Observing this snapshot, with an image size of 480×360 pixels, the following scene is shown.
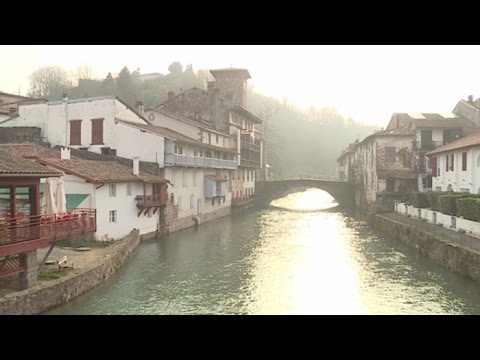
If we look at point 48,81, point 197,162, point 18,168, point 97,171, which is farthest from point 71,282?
point 48,81

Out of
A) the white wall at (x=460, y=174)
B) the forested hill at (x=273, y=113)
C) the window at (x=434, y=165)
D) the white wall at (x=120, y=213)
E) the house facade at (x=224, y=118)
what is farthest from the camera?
the forested hill at (x=273, y=113)

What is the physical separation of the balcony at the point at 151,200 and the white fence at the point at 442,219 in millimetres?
19714

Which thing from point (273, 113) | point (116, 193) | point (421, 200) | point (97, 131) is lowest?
point (421, 200)

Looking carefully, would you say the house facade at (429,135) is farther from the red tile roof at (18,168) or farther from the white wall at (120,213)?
the red tile roof at (18,168)

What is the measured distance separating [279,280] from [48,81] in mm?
101941

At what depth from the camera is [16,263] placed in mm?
15680

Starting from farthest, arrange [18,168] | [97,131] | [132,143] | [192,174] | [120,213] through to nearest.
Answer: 1. [192,174]
2. [97,131]
3. [132,143]
4. [120,213]
5. [18,168]

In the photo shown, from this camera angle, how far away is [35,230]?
15797 mm

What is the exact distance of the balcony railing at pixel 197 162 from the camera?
36.4m


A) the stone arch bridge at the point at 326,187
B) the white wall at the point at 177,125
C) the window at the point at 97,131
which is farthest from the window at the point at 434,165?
the window at the point at 97,131

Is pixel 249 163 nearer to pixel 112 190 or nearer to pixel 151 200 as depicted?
pixel 151 200

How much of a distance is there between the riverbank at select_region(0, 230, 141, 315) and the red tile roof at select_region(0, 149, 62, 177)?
385cm

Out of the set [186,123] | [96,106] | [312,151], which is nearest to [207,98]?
[186,123]
